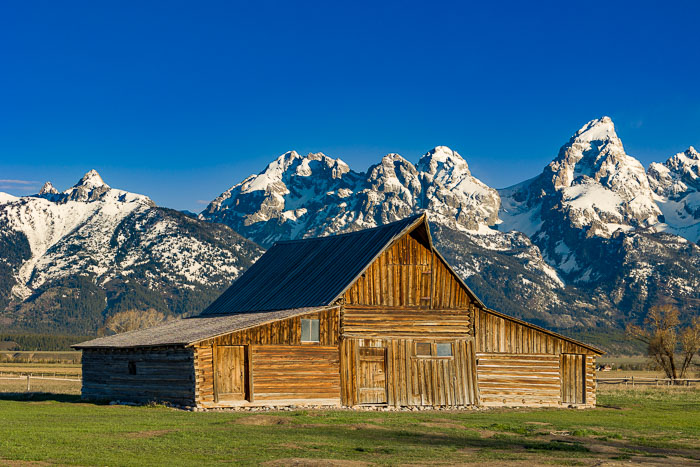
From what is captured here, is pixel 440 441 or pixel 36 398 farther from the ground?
pixel 440 441

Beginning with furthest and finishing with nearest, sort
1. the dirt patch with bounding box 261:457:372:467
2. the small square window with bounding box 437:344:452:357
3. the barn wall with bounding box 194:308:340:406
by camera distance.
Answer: the small square window with bounding box 437:344:452:357 → the barn wall with bounding box 194:308:340:406 → the dirt patch with bounding box 261:457:372:467

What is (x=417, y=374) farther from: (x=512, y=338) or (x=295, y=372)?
(x=295, y=372)

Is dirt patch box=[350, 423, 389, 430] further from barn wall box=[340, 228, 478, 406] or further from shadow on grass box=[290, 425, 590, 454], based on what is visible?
barn wall box=[340, 228, 478, 406]

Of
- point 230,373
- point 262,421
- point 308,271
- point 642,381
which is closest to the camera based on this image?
point 262,421

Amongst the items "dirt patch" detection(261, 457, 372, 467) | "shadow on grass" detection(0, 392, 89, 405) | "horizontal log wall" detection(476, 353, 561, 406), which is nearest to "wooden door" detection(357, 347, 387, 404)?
"horizontal log wall" detection(476, 353, 561, 406)

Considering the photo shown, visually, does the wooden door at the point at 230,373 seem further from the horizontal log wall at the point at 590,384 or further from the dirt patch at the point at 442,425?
the horizontal log wall at the point at 590,384

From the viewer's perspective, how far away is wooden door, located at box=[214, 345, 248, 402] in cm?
3841

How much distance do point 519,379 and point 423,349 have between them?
558 cm

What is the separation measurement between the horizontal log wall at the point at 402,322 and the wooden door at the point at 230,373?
5.36m

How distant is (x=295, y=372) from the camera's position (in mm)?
40469

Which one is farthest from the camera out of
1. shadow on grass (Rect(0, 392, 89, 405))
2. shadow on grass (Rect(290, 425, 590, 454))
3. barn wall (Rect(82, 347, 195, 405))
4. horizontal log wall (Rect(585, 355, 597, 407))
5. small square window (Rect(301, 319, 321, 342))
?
horizontal log wall (Rect(585, 355, 597, 407))

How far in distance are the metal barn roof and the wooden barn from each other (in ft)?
0.42

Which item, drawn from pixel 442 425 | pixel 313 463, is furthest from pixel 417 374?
pixel 313 463

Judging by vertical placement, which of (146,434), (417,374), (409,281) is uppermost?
(409,281)
